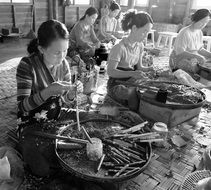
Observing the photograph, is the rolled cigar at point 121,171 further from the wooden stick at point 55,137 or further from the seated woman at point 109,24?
the seated woman at point 109,24

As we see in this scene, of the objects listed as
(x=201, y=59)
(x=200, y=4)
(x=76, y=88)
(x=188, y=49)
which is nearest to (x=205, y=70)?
(x=201, y=59)

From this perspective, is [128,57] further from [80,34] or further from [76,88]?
[80,34]

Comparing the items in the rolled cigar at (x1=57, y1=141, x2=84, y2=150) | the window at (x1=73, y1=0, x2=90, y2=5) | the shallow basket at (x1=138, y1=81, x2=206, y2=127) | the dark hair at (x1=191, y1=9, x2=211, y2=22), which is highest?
the window at (x1=73, y1=0, x2=90, y2=5)

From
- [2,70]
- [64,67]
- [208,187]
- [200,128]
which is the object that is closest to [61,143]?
[64,67]

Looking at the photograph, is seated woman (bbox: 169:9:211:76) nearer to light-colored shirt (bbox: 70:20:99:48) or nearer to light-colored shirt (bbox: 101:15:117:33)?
light-colored shirt (bbox: 70:20:99:48)

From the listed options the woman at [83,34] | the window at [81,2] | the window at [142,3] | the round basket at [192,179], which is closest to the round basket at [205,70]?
the woman at [83,34]

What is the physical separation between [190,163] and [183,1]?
9491 mm

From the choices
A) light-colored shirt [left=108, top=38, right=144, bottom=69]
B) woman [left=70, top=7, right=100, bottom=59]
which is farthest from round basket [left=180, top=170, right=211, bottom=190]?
woman [left=70, top=7, right=100, bottom=59]

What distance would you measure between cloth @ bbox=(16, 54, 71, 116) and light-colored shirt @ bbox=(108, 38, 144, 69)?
47.1 inches

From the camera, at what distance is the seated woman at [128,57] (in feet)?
10.0

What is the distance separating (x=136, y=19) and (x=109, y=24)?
4.58 meters

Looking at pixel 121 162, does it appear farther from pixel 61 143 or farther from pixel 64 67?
pixel 64 67

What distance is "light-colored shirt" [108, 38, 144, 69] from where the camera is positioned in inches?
128

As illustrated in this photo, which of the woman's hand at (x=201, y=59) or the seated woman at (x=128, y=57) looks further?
the woman's hand at (x=201, y=59)
